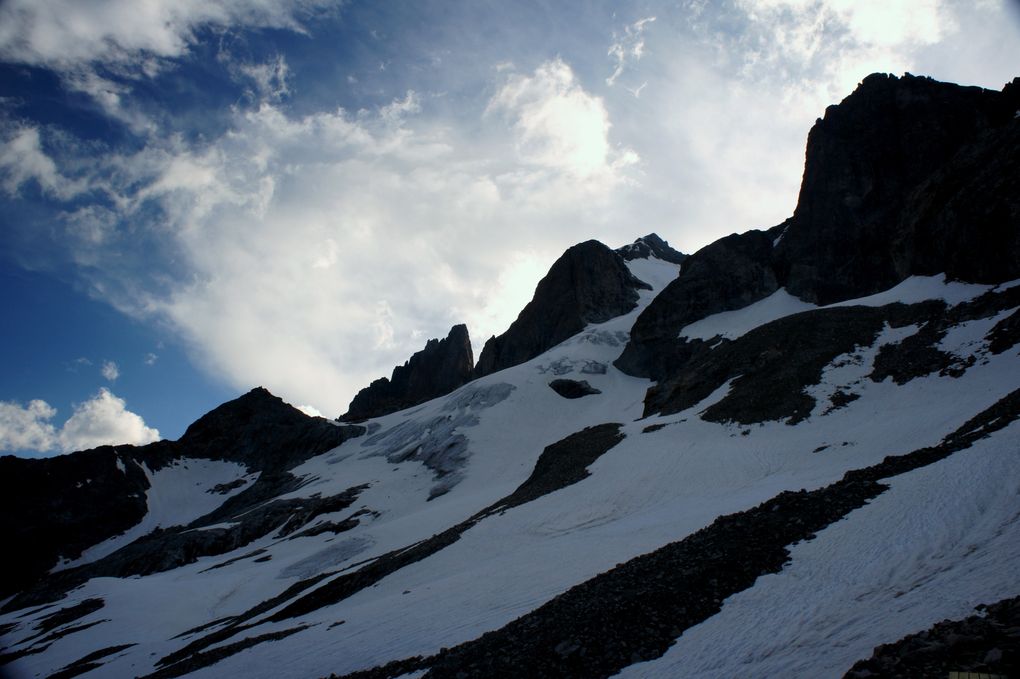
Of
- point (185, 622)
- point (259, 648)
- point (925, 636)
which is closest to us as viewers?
point (925, 636)

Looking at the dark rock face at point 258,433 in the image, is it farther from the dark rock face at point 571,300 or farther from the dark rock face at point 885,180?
the dark rock face at point 885,180

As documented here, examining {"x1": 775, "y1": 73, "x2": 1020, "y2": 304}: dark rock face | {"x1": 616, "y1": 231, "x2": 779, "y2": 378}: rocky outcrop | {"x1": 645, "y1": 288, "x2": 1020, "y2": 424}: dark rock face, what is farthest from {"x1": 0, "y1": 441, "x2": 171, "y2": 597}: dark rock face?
{"x1": 775, "y1": 73, "x2": 1020, "y2": 304}: dark rock face

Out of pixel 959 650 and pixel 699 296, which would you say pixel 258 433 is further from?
pixel 959 650

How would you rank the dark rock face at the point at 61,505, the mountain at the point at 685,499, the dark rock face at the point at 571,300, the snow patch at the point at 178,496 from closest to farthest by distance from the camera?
the mountain at the point at 685,499
the dark rock face at the point at 61,505
the snow patch at the point at 178,496
the dark rock face at the point at 571,300

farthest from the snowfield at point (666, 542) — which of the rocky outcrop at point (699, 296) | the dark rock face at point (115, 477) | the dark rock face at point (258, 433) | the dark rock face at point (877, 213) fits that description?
the dark rock face at point (115, 477)

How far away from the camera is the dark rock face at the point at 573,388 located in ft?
258

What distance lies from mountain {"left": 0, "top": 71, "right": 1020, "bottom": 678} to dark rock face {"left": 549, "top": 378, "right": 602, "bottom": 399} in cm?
56

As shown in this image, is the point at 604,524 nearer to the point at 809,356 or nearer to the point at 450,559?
the point at 450,559

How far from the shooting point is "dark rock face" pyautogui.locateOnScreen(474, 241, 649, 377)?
11262 cm

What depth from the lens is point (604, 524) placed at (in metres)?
26.2

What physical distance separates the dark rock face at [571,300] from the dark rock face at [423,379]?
16.1m

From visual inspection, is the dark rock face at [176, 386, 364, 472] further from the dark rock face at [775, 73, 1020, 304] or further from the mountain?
the dark rock face at [775, 73, 1020, 304]

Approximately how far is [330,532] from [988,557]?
52857 millimetres

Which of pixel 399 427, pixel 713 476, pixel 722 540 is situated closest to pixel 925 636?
pixel 722 540
